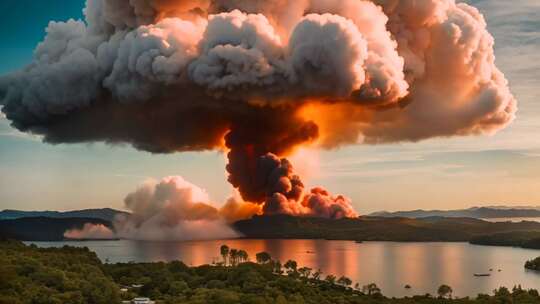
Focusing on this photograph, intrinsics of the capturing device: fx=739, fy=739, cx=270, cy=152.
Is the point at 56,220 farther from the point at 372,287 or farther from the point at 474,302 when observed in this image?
the point at 474,302

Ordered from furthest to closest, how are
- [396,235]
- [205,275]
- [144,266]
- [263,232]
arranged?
[396,235] → [263,232] → [144,266] → [205,275]

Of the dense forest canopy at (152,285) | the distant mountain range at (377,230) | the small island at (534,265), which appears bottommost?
the dense forest canopy at (152,285)

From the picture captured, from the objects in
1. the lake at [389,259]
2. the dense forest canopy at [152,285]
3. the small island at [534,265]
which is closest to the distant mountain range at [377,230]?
the lake at [389,259]

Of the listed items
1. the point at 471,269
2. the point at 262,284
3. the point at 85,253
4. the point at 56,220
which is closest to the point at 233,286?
the point at 262,284

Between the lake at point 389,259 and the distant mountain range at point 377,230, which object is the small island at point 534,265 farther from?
the distant mountain range at point 377,230

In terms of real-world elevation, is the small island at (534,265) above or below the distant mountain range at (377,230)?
below

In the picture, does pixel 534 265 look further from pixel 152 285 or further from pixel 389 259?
pixel 152 285

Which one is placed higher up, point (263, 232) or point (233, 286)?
point (263, 232)
